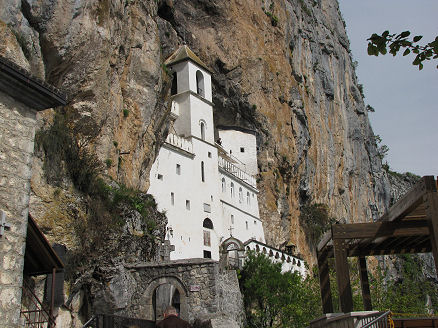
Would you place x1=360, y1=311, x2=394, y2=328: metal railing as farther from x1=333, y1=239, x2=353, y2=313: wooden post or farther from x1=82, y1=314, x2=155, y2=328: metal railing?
x1=82, y1=314, x2=155, y2=328: metal railing

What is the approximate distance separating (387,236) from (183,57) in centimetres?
3148

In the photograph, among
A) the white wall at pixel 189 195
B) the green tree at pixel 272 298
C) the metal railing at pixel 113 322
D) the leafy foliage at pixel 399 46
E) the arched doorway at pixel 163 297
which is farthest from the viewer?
the white wall at pixel 189 195

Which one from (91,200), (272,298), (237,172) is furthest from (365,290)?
(237,172)

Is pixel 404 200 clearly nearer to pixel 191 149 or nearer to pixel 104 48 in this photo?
pixel 104 48

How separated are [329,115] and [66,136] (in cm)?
4491

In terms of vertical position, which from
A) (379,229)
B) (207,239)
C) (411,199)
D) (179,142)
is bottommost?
(379,229)

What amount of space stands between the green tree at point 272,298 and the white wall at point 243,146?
43.5 feet

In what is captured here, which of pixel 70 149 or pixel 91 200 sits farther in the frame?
pixel 91 200

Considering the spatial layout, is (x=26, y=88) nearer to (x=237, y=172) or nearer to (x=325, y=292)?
(x=325, y=292)

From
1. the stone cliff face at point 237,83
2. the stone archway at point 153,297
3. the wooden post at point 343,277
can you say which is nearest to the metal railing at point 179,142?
the stone cliff face at point 237,83

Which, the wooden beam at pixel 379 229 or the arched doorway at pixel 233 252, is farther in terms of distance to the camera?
the arched doorway at pixel 233 252

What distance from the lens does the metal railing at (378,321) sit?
830 centimetres

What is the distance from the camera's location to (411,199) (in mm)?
9125

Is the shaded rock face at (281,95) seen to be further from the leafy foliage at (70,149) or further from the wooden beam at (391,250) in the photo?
the wooden beam at (391,250)
